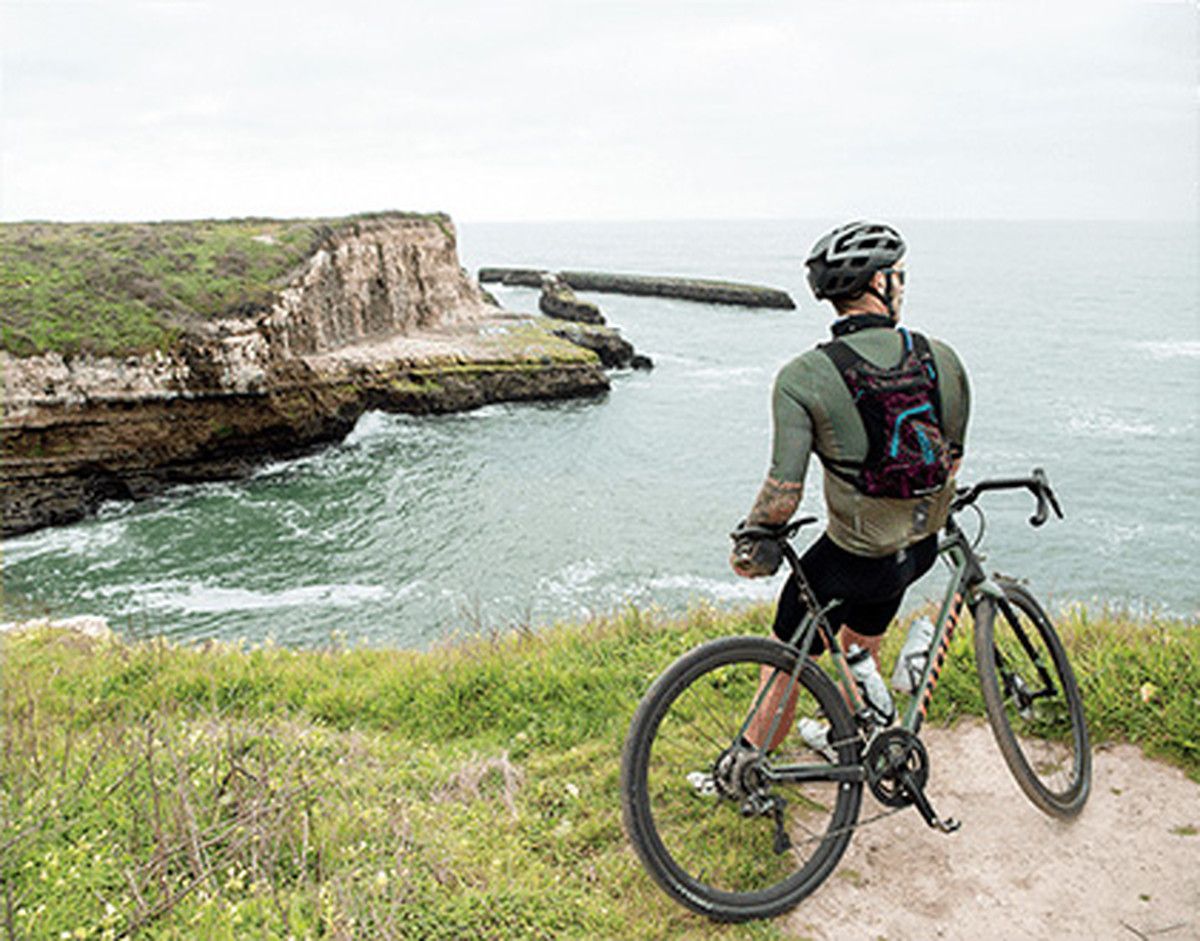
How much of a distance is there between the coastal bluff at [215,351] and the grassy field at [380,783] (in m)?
27.3

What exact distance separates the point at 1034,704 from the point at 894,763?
1.53m

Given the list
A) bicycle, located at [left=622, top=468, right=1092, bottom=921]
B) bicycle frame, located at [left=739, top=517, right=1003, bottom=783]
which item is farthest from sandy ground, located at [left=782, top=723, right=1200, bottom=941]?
bicycle frame, located at [left=739, top=517, right=1003, bottom=783]

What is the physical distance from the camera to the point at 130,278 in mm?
35719

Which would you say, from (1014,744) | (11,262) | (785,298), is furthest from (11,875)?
(785,298)

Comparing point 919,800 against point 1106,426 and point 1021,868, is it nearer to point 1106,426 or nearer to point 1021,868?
point 1021,868

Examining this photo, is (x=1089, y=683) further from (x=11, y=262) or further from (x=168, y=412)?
(x=11, y=262)

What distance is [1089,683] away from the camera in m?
5.51

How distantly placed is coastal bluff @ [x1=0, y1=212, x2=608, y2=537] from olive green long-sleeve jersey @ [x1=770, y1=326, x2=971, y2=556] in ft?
108

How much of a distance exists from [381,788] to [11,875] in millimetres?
1881

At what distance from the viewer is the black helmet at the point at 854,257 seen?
393 cm

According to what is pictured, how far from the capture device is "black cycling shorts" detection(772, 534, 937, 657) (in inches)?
160

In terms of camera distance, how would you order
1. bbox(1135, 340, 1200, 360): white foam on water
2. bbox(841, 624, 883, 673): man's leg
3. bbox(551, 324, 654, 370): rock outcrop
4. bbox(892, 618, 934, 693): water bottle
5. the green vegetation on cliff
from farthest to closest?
bbox(1135, 340, 1200, 360): white foam on water → bbox(551, 324, 654, 370): rock outcrop → the green vegetation on cliff → bbox(841, 624, 883, 673): man's leg → bbox(892, 618, 934, 693): water bottle

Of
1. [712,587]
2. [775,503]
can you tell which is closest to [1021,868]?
[775,503]

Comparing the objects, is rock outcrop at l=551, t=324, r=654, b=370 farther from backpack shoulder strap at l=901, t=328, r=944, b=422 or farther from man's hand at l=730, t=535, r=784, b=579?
man's hand at l=730, t=535, r=784, b=579
